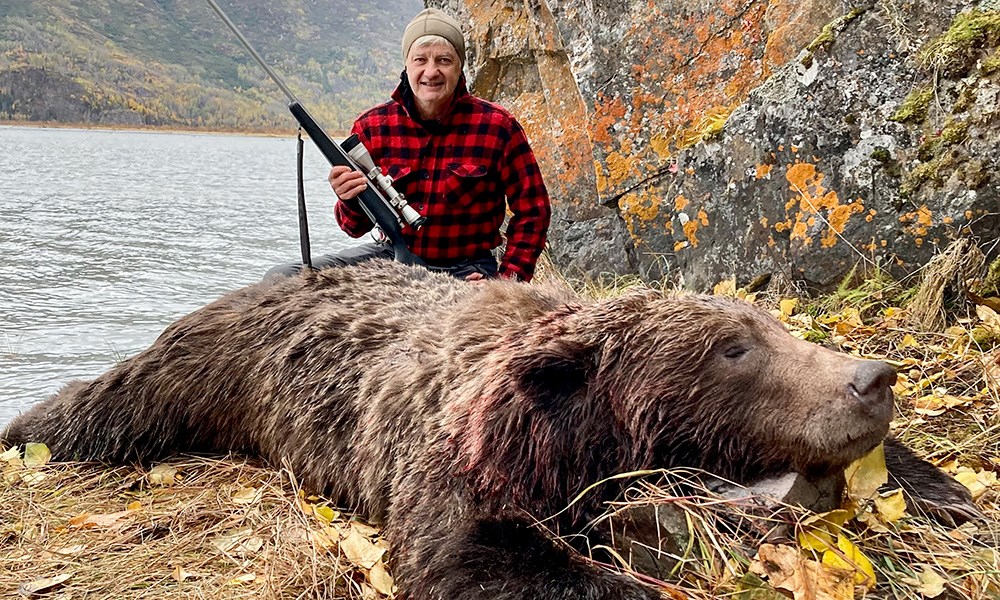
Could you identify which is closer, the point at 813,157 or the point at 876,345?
the point at 876,345

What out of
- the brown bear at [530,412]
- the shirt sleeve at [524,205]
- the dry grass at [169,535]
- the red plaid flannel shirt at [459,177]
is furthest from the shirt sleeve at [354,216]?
the dry grass at [169,535]

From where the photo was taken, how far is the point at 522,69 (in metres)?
7.97

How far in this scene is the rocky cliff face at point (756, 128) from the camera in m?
4.34

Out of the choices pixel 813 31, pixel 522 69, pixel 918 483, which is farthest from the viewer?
pixel 522 69

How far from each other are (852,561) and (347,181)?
333cm

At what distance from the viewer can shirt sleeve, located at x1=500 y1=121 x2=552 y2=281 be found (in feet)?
16.9

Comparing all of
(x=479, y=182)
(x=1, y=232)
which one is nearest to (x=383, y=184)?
(x=479, y=182)

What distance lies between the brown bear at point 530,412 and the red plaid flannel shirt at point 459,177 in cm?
147

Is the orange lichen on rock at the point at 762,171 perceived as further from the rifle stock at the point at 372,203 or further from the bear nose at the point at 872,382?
the bear nose at the point at 872,382

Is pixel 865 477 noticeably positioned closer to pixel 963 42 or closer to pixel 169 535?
pixel 169 535

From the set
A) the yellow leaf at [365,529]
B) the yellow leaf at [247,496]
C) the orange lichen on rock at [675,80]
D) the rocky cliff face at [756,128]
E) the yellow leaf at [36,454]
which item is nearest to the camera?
the yellow leaf at [365,529]

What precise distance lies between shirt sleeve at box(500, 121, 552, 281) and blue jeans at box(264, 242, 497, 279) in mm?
192

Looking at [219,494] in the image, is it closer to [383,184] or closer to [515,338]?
[515,338]

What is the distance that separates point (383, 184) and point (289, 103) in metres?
0.77
